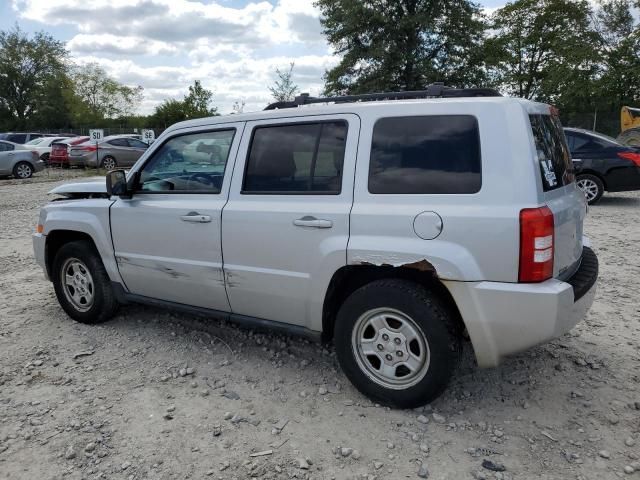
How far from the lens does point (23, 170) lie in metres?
19.0

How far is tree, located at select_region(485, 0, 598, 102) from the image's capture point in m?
36.5

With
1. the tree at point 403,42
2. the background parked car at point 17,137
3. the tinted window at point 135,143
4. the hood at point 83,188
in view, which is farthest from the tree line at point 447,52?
the hood at point 83,188

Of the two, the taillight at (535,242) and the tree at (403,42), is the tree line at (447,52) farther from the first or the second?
the taillight at (535,242)

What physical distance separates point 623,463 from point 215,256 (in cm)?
272

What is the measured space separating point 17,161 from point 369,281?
1921 cm

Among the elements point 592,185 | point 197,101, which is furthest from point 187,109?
point 592,185

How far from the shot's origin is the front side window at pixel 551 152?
2.94 meters

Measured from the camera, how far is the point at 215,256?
3.75 metres

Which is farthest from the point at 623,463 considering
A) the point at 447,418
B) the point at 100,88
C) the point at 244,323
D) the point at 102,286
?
the point at 100,88

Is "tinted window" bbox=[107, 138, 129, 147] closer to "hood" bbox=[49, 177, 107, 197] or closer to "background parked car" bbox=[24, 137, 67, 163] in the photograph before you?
"background parked car" bbox=[24, 137, 67, 163]

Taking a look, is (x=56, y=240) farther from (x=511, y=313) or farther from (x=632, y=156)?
(x=632, y=156)

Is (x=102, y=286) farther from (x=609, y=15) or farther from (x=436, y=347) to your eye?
(x=609, y=15)

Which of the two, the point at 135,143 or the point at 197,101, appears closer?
the point at 135,143

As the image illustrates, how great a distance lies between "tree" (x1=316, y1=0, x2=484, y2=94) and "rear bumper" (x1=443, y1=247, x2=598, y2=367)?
28.6 metres
